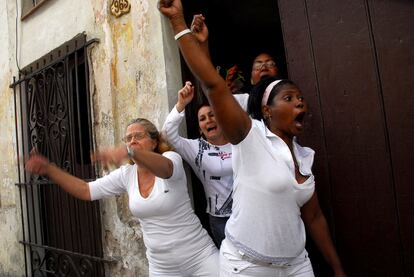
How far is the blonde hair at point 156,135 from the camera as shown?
7.97 feet

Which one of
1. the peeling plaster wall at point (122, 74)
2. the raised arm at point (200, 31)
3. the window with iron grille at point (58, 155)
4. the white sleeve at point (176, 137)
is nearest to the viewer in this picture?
the raised arm at point (200, 31)

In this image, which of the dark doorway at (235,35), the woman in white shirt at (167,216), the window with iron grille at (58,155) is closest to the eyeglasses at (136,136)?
the woman in white shirt at (167,216)

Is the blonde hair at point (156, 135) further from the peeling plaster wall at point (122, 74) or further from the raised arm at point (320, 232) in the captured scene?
the raised arm at point (320, 232)

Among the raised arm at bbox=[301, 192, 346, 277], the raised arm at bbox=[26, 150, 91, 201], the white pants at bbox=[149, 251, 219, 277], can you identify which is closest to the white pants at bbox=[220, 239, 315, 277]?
the raised arm at bbox=[301, 192, 346, 277]

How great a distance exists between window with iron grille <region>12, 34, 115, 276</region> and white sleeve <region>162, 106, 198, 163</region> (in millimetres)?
1458

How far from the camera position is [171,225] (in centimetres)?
232

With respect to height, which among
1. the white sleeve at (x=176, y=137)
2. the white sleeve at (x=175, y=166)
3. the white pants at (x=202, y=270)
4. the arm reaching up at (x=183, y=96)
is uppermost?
the arm reaching up at (x=183, y=96)

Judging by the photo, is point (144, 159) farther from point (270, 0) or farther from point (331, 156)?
point (270, 0)

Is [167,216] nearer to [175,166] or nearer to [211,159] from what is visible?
[175,166]

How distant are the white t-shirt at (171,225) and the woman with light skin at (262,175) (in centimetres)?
56

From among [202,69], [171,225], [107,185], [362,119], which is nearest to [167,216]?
[171,225]

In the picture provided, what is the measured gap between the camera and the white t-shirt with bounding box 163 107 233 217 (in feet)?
8.00

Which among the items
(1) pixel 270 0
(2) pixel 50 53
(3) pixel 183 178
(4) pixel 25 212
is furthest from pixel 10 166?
(1) pixel 270 0

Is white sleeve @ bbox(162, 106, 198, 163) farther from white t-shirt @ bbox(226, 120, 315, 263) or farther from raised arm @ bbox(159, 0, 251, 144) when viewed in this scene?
raised arm @ bbox(159, 0, 251, 144)
